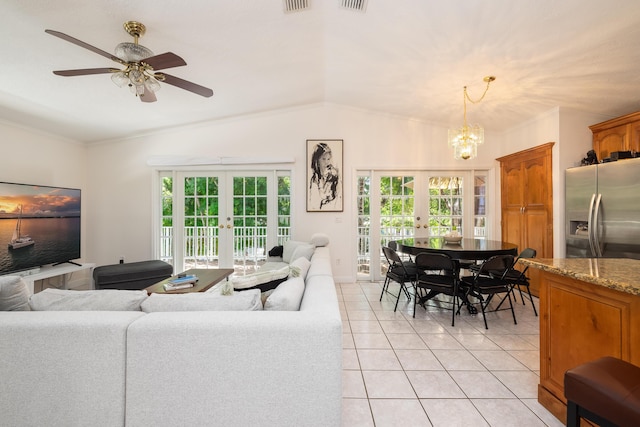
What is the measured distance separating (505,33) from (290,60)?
6.71 feet

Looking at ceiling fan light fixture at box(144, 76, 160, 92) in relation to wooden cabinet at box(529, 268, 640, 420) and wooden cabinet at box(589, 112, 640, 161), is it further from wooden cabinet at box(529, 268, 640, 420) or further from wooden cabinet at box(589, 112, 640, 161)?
wooden cabinet at box(589, 112, 640, 161)

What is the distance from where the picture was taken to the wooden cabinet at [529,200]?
12.0 ft

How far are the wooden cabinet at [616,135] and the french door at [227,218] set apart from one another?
13.8 feet

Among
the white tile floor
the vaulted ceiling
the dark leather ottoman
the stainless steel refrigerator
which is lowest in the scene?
the white tile floor

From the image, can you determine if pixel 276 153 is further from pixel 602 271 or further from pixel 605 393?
pixel 605 393

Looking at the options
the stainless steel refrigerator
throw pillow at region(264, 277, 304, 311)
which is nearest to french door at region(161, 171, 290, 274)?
throw pillow at region(264, 277, 304, 311)

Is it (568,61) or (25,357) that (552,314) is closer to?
(568,61)

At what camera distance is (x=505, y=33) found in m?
2.38

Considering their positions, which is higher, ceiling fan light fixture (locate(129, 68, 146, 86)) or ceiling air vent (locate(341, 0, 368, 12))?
ceiling air vent (locate(341, 0, 368, 12))

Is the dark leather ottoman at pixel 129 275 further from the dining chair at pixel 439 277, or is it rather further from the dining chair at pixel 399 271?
the dining chair at pixel 439 277

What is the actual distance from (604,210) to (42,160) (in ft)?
23.1

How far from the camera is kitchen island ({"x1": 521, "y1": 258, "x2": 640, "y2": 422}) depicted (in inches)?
50.7

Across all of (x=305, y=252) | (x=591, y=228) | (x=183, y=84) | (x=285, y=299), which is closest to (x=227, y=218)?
(x=305, y=252)

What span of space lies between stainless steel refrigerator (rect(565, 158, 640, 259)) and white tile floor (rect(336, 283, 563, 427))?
1.03 m
